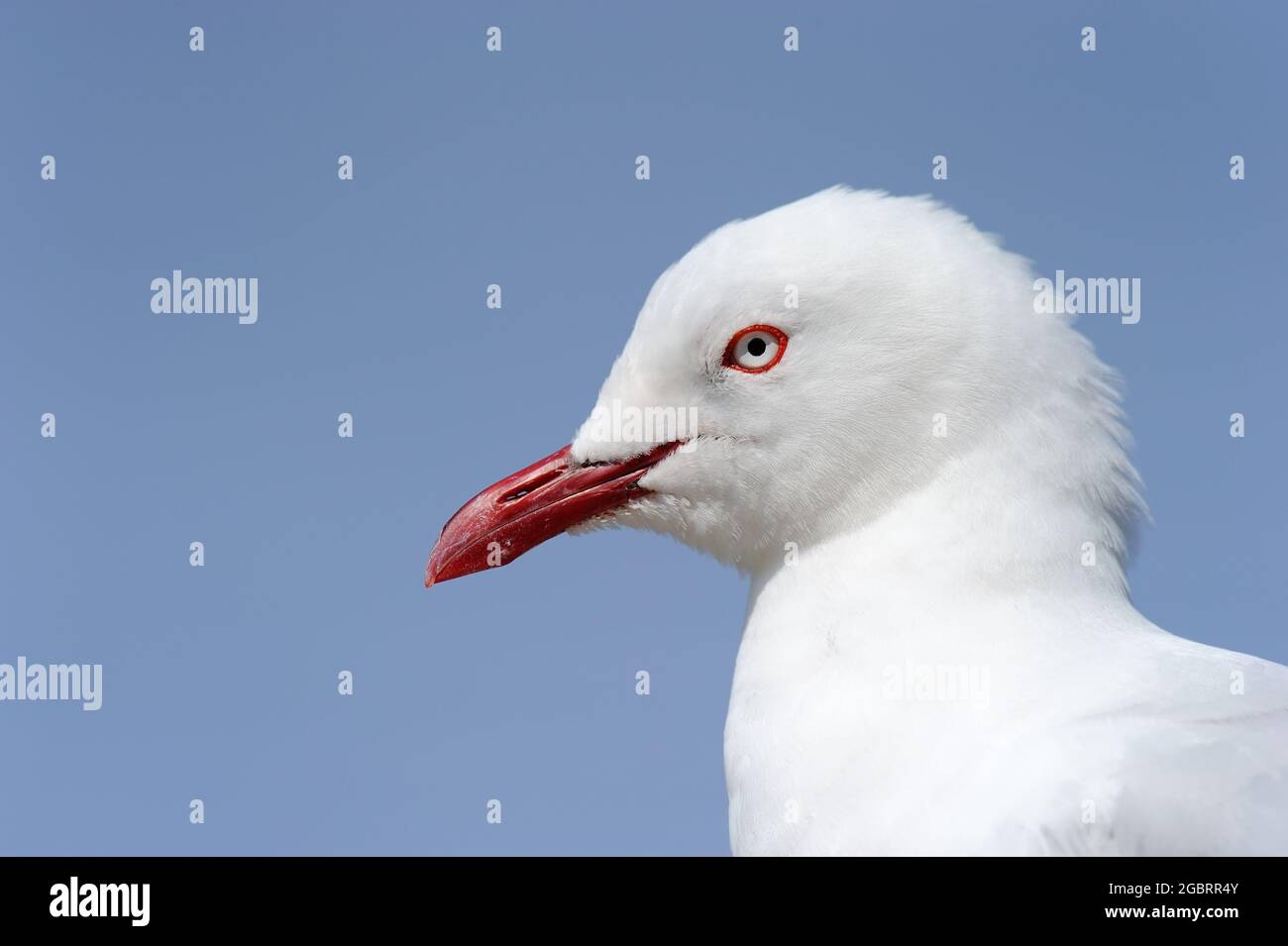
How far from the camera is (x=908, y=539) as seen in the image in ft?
16.2

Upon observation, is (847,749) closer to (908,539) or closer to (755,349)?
(908,539)

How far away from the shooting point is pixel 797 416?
5312 millimetres

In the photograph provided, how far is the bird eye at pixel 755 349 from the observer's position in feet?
17.6

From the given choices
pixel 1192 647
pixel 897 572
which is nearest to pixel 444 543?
pixel 897 572

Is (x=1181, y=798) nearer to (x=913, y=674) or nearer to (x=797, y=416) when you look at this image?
(x=913, y=674)

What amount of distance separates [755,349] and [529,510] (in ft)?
3.73

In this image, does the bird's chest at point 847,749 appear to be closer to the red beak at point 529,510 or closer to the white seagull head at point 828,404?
the white seagull head at point 828,404

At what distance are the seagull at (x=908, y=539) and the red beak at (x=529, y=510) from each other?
0.04 ft

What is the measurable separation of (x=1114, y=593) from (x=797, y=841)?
1.40 meters

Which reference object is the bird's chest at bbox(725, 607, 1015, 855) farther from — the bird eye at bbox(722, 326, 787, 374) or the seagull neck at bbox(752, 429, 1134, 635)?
the bird eye at bbox(722, 326, 787, 374)

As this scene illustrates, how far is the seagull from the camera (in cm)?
421

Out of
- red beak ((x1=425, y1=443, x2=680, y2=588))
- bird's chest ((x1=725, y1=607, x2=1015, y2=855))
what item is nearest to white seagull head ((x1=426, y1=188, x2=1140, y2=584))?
red beak ((x1=425, y1=443, x2=680, y2=588))

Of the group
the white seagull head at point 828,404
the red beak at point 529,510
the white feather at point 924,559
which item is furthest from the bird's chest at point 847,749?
the red beak at point 529,510

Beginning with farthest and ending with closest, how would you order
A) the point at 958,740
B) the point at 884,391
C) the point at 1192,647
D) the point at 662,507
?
the point at 662,507 < the point at 884,391 < the point at 1192,647 < the point at 958,740
